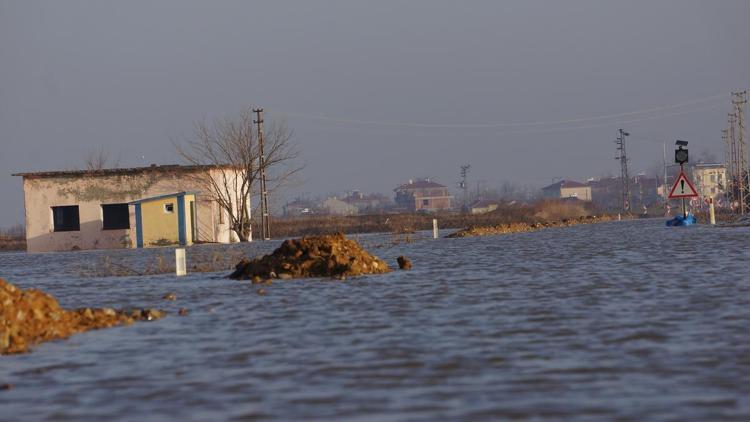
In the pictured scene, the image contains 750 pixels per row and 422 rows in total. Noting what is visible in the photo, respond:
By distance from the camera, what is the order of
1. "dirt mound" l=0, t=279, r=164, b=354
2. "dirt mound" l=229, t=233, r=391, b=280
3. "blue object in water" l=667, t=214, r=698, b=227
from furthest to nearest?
"blue object in water" l=667, t=214, r=698, b=227, "dirt mound" l=229, t=233, r=391, b=280, "dirt mound" l=0, t=279, r=164, b=354

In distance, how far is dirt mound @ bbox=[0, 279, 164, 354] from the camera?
13.0 m

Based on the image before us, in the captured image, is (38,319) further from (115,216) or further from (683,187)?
(115,216)

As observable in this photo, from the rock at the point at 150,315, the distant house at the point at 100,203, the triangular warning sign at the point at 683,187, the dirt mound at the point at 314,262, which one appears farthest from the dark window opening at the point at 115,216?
the rock at the point at 150,315

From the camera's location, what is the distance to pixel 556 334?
12070 mm

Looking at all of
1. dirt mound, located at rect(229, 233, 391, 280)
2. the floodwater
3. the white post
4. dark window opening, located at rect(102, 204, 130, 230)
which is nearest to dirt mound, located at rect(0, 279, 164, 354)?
the floodwater

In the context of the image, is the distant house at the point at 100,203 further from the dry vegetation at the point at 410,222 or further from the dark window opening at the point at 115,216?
the dry vegetation at the point at 410,222

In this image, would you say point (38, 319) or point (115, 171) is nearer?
point (38, 319)

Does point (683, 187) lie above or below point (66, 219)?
below

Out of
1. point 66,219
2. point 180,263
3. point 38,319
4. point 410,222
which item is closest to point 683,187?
point 180,263

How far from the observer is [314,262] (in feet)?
75.8

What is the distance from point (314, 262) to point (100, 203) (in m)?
35.8

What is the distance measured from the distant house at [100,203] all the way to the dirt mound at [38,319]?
40.6m

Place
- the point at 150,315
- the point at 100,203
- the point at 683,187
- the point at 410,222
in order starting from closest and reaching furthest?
1. the point at 150,315
2. the point at 683,187
3. the point at 100,203
4. the point at 410,222

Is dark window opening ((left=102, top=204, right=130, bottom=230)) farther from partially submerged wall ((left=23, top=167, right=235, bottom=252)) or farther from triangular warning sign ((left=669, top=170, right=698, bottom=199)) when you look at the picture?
triangular warning sign ((left=669, top=170, right=698, bottom=199))
